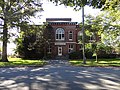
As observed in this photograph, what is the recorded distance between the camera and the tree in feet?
132

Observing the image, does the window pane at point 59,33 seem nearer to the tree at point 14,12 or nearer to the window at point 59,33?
the window at point 59,33

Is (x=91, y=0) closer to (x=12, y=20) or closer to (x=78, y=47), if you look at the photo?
(x=12, y=20)

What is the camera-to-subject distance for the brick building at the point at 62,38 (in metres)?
59.8

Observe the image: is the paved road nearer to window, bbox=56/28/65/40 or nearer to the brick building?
the brick building

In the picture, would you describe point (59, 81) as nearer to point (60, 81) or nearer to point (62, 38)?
point (60, 81)

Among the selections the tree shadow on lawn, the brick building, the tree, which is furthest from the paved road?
the brick building

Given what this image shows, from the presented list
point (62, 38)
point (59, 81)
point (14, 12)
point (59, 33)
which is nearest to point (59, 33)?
point (59, 33)

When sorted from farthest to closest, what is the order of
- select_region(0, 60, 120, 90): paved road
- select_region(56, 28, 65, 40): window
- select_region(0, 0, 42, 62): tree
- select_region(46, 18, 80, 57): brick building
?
1. select_region(56, 28, 65, 40): window
2. select_region(46, 18, 80, 57): brick building
3. select_region(0, 0, 42, 62): tree
4. select_region(0, 60, 120, 90): paved road

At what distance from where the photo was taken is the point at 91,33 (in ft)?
148

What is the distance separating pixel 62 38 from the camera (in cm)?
6044

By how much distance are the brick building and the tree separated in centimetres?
1712

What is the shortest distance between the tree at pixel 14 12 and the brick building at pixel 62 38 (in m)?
17.1

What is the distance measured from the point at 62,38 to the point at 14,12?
68.6 feet

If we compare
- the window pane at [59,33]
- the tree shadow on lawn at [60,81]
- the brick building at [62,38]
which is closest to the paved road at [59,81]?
the tree shadow on lawn at [60,81]
